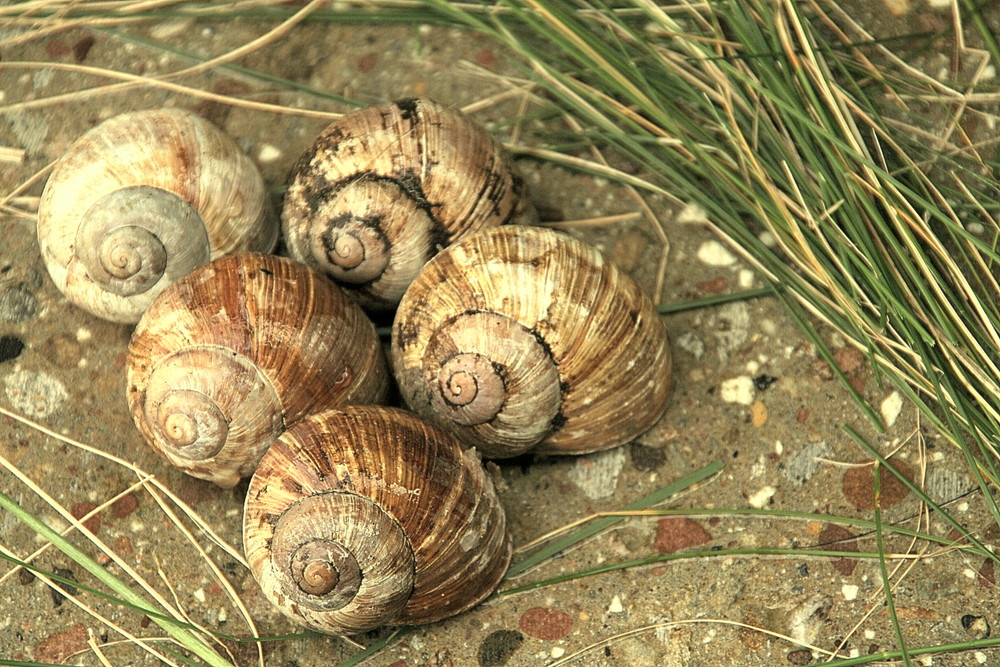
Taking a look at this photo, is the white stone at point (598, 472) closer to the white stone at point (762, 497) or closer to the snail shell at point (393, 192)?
the white stone at point (762, 497)

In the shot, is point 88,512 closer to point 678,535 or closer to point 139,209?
point 139,209

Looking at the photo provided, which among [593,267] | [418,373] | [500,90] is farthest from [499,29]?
[418,373]

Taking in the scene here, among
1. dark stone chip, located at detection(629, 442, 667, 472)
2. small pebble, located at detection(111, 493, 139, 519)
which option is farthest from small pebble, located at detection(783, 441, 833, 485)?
small pebble, located at detection(111, 493, 139, 519)

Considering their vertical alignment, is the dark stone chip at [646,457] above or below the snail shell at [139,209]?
below

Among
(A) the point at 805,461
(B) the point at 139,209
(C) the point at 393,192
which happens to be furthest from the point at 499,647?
(B) the point at 139,209

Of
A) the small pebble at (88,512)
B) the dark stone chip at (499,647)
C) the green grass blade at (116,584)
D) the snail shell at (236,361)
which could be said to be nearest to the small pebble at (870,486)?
the dark stone chip at (499,647)

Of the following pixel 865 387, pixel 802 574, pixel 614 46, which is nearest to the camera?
pixel 802 574

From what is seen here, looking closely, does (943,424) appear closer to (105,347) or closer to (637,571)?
(637,571)
